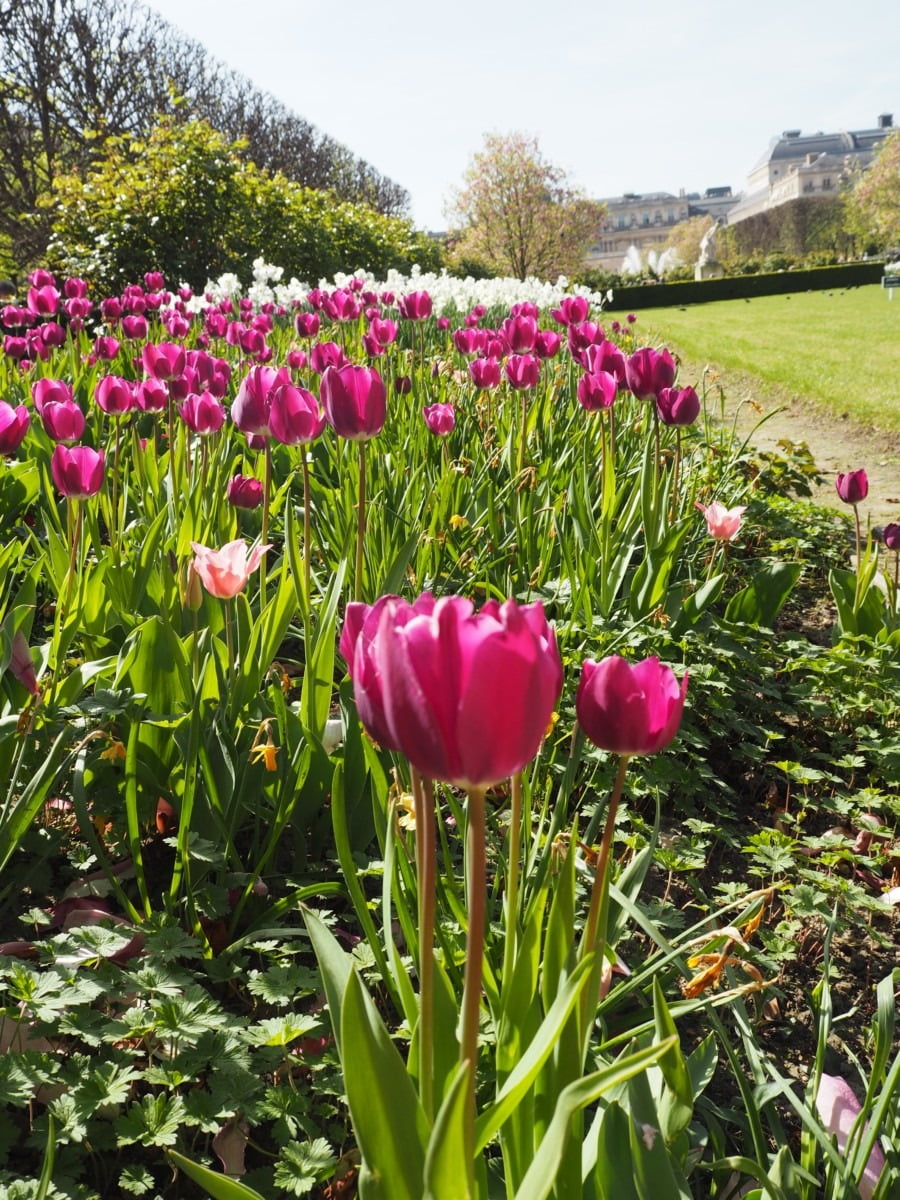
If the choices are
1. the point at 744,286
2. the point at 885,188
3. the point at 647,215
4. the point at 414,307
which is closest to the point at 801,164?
the point at 647,215

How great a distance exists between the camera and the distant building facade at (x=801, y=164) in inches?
4154

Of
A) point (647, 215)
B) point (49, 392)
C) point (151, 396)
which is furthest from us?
point (647, 215)

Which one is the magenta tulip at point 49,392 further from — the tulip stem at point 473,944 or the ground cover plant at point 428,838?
the tulip stem at point 473,944

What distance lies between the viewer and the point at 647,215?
133000mm

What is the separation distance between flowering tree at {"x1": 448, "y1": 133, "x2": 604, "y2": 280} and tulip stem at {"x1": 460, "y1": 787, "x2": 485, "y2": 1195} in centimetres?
3493

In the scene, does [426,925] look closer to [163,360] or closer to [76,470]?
[76,470]

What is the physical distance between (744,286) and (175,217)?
30648 millimetres

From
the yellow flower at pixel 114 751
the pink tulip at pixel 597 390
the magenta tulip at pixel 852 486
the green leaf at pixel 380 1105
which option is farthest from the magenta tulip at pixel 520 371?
the green leaf at pixel 380 1105

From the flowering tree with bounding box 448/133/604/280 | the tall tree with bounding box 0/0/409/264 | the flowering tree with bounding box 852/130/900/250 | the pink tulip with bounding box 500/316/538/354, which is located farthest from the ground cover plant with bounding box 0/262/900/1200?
the flowering tree with bounding box 852/130/900/250

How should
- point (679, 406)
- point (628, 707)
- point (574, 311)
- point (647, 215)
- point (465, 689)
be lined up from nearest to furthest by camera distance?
point (465, 689), point (628, 707), point (679, 406), point (574, 311), point (647, 215)

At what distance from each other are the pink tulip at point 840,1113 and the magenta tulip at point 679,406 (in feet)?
5.57

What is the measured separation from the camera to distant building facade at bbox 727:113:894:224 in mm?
105500

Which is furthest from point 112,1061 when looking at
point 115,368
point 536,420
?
point 115,368

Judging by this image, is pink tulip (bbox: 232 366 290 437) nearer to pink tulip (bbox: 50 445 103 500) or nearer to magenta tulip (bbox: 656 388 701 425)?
pink tulip (bbox: 50 445 103 500)
